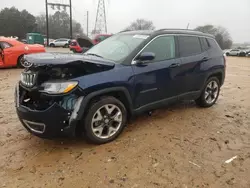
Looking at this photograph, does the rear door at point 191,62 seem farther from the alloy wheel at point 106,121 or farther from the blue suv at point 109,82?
the alloy wheel at point 106,121

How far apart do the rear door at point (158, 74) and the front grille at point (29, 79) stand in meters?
1.45

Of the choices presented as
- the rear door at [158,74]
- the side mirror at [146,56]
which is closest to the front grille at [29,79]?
the rear door at [158,74]

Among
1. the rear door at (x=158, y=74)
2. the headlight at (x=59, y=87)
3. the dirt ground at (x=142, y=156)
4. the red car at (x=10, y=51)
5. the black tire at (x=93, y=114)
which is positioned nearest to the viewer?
the dirt ground at (x=142, y=156)

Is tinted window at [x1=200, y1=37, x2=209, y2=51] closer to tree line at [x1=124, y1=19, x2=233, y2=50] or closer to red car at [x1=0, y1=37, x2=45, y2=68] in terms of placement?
red car at [x1=0, y1=37, x2=45, y2=68]

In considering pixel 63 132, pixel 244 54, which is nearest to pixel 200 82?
pixel 63 132

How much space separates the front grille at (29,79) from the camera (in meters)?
3.25

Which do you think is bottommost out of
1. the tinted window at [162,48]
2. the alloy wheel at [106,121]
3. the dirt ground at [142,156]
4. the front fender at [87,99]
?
the dirt ground at [142,156]

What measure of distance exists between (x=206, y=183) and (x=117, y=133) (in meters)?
1.47

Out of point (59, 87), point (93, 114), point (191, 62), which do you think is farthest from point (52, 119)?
point (191, 62)

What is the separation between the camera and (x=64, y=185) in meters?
2.73

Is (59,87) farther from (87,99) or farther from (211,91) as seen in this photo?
(211,91)

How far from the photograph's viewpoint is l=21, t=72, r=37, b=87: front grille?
3.25m

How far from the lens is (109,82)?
3.46 m

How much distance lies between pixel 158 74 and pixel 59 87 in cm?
170
